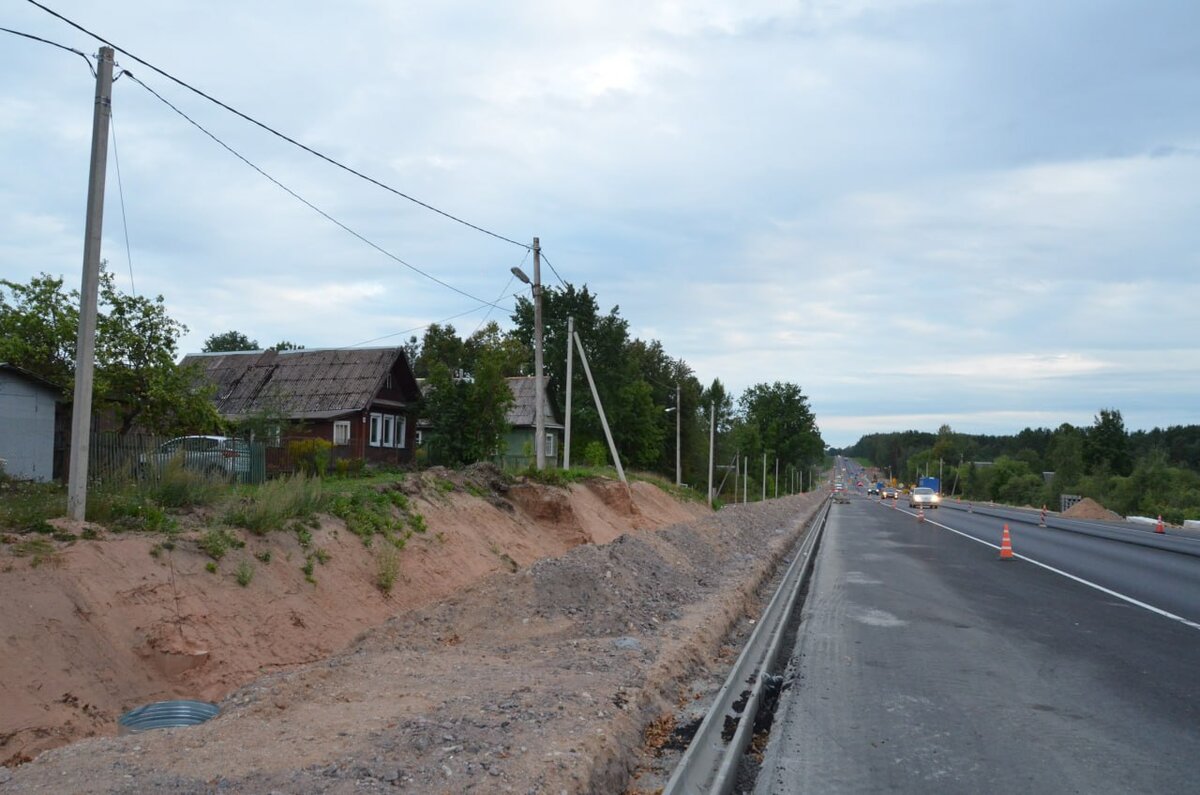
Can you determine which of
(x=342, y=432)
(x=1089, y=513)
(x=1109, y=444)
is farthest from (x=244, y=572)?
(x=1109, y=444)

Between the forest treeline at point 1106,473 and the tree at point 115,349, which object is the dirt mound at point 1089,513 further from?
the tree at point 115,349

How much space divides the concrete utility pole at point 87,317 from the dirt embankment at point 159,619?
62 centimetres

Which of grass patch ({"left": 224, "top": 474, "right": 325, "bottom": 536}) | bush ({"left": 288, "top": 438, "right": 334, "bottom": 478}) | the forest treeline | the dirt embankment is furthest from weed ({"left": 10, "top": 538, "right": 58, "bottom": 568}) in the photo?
the forest treeline

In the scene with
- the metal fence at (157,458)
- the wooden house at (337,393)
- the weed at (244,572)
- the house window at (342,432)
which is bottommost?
the weed at (244,572)

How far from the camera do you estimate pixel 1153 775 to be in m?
5.81

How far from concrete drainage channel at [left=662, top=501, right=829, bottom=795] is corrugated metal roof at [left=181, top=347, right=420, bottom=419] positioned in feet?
87.1

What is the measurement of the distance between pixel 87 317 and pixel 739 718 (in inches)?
292

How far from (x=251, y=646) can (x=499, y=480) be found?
39.6ft

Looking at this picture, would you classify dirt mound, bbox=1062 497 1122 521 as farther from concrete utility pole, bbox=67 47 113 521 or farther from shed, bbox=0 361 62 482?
concrete utility pole, bbox=67 47 113 521

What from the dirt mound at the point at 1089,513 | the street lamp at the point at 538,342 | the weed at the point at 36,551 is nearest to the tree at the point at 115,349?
the street lamp at the point at 538,342

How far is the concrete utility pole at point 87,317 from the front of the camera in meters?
9.20

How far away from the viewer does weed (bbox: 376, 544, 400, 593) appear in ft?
39.6

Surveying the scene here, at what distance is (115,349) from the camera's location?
2078 centimetres

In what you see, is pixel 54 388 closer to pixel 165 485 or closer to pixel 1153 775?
pixel 165 485
